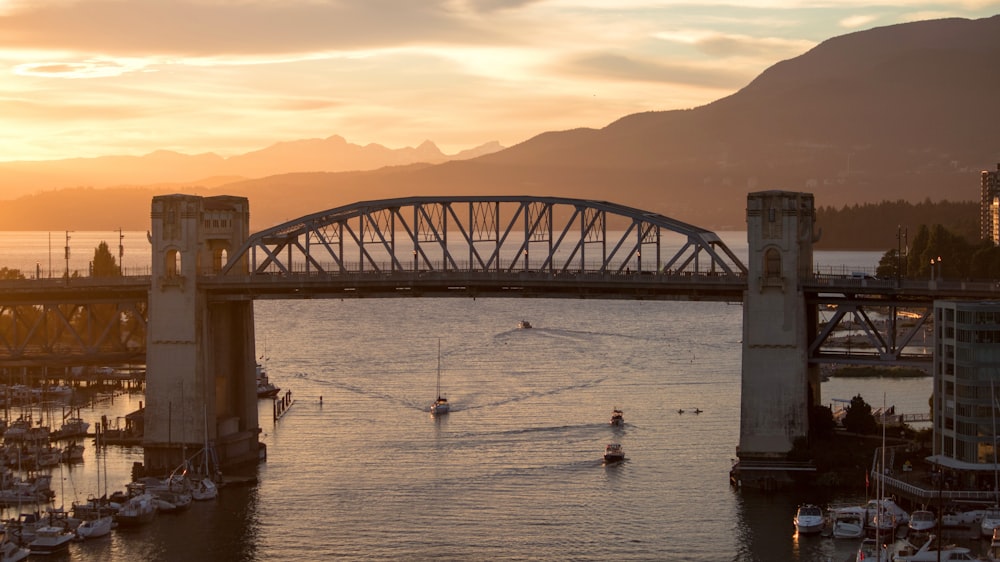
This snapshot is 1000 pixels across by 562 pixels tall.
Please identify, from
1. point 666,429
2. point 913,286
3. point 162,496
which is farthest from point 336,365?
point 913,286

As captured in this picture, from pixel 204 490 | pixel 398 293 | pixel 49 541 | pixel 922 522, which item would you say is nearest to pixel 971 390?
pixel 922 522

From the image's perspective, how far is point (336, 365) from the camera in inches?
5103

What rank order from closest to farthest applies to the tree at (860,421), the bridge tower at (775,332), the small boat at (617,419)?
1. the bridge tower at (775,332)
2. the tree at (860,421)
3. the small boat at (617,419)

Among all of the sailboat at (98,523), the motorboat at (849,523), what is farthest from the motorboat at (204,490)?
the motorboat at (849,523)

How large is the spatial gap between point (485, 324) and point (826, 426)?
108m

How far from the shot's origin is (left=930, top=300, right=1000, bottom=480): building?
6638cm

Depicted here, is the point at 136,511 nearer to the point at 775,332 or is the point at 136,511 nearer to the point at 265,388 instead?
the point at 775,332

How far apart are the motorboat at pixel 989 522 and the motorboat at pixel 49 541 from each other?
37.2 metres

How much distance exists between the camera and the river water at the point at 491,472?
63781 millimetres

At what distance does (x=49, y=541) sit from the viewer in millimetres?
63656

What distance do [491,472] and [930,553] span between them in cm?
2539

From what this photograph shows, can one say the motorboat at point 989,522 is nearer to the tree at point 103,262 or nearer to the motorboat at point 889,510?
the motorboat at point 889,510

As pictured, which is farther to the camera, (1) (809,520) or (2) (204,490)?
(2) (204,490)

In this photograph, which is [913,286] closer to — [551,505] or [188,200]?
[551,505]
